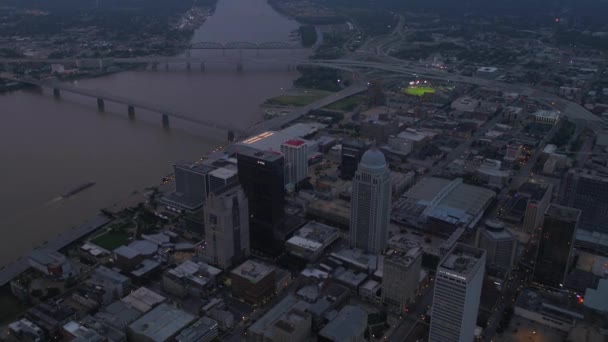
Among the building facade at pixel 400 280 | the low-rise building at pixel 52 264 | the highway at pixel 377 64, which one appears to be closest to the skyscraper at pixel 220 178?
the low-rise building at pixel 52 264

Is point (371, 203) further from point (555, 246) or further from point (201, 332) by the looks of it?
point (201, 332)

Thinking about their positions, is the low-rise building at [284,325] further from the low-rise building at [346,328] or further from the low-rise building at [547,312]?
the low-rise building at [547,312]

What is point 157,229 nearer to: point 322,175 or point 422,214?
point 322,175

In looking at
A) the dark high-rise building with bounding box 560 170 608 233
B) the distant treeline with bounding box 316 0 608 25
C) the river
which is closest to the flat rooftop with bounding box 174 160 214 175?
the river

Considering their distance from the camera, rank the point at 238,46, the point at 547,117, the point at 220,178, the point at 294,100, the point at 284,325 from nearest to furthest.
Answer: the point at 284,325 < the point at 220,178 < the point at 547,117 < the point at 294,100 < the point at 238,46

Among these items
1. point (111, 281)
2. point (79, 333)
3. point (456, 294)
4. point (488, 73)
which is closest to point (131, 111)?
point (111, 281)
